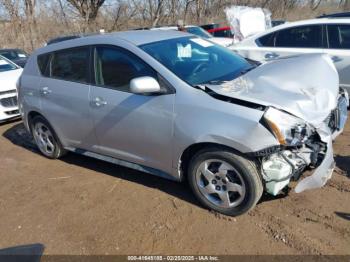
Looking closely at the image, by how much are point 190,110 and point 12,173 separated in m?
3.10

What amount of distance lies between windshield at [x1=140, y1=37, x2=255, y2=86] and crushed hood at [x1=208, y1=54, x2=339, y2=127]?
27cm

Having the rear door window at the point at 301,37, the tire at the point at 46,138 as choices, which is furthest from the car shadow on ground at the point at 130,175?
the rear door window at the point at 301,37

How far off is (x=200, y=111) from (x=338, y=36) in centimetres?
410

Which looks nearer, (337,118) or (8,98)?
(337,118)

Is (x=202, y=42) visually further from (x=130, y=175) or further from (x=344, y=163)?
(x=344, y=163)

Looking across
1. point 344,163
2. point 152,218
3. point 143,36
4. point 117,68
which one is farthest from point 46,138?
point 344,163

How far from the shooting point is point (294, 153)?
11.0 feet

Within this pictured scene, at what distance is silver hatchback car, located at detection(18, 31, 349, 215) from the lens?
131 inches

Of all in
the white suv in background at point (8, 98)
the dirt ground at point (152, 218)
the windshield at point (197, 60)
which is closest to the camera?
the dirt ground at point (152, 218)

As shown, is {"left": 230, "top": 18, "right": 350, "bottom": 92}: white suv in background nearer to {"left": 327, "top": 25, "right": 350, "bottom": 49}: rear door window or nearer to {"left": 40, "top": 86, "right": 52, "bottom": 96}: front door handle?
{"left": 327, "top": 25, "right": 350, "bottom": 49}: rear door window

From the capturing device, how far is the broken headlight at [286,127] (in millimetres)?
3168

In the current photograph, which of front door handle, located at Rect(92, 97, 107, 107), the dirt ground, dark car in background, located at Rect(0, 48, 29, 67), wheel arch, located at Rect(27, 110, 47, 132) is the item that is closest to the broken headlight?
the dirt ground

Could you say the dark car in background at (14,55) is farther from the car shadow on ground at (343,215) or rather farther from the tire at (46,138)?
the car shadow on ground at (343,215)

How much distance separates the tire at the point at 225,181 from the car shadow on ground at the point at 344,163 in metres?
1.39
